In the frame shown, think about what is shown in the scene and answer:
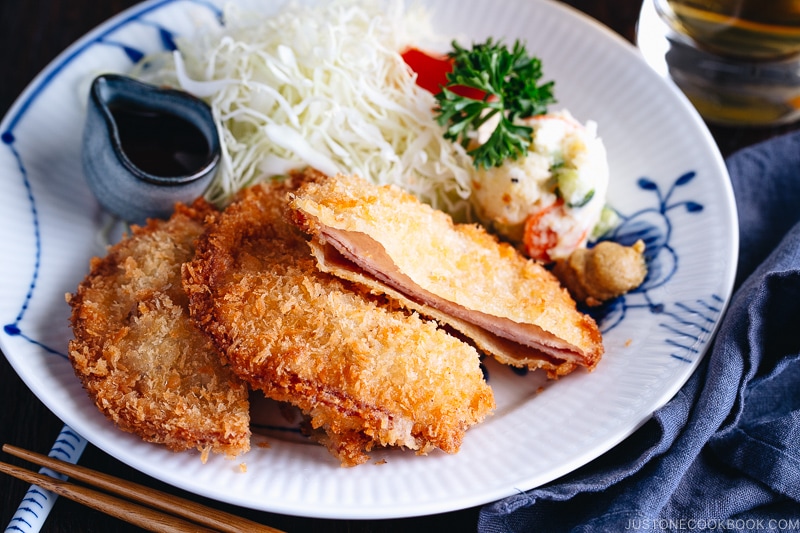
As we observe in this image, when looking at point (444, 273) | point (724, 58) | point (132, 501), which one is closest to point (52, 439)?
point (132, 501)

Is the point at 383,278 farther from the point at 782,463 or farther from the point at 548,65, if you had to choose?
the point at 548,65

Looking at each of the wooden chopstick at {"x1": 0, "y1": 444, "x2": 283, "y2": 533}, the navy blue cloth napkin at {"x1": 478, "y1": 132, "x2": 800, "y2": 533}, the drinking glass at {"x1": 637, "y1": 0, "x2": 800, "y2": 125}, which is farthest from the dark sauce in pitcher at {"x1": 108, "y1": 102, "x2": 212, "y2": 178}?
the drinking glass at {"x1": 637, "y1": 0, "x2": 800, "y2": 125}

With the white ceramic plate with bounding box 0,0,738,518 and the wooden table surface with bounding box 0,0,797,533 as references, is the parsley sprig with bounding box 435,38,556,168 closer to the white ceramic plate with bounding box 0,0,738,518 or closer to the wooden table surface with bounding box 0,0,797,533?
the white ceramic plate with bounding box 0,0,738,518

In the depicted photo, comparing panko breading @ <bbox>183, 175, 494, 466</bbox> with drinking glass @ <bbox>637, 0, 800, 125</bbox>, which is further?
drinking glass @ <bbox>637, 0, 800, 125</bbox>

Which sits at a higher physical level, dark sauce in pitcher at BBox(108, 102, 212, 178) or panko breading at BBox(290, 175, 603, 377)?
panko breading at BBox(290, 175, 603, 377)

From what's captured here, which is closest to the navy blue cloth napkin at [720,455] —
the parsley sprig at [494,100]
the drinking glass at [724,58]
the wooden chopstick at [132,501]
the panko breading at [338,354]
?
the panko breading at [338,354]

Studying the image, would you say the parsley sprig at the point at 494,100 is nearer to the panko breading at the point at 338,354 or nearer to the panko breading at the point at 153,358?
the panko breading at the point at 338,354

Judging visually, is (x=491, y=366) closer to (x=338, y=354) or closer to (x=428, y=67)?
(x=338, y=354)
